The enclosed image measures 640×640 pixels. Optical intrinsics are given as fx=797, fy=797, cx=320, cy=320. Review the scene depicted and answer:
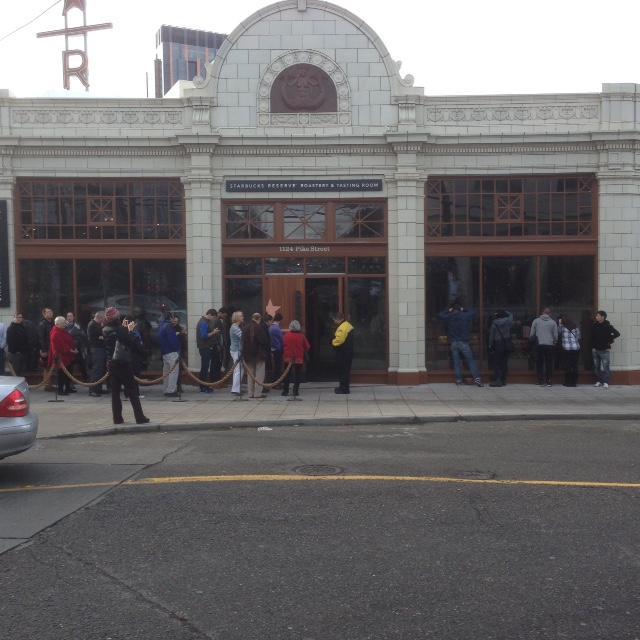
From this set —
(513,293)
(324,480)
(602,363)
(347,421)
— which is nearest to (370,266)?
(513,293)

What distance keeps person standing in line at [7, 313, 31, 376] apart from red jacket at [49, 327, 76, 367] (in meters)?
0.80

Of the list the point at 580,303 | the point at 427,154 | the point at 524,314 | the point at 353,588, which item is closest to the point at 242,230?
the point at 427,154

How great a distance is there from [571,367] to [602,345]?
2.64 ft

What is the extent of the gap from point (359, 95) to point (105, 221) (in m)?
6.16

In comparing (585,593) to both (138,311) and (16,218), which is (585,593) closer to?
(138,311)

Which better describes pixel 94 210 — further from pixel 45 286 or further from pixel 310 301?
pixel 310 301

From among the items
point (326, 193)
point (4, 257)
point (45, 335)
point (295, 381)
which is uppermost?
point (326, 193)

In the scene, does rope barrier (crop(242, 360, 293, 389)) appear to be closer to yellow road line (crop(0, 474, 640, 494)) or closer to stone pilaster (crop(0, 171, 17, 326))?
stone pilaster (crop(0, 171, 17, 326))

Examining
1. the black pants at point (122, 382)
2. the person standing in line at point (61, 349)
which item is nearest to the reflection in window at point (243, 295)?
the person standing in line at point (61, 349)

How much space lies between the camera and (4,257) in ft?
56.5

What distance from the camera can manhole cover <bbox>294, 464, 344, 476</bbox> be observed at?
8.52 meters

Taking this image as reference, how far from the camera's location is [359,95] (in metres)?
17.2

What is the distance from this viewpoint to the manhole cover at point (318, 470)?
28.0 ft

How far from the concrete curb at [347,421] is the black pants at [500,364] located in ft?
12.5
